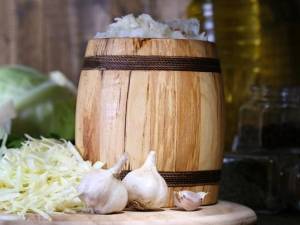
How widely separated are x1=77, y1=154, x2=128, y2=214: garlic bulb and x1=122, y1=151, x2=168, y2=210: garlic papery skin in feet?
0.09

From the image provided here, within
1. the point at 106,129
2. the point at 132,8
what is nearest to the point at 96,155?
the point at 106,129

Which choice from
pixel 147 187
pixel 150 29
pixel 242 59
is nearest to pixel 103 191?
pixel 147 187

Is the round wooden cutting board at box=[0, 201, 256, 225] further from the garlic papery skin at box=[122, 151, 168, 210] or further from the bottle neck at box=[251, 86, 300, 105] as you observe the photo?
the bottle neck at box=[251, 86, 300, 105]

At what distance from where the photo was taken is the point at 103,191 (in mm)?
1055

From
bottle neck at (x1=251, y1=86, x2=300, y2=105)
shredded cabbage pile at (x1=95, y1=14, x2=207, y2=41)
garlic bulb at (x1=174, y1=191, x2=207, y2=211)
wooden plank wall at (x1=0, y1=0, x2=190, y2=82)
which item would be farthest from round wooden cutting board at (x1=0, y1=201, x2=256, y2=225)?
wooden plank wall at (x1=0, y1=0, x2=190, y2=82)

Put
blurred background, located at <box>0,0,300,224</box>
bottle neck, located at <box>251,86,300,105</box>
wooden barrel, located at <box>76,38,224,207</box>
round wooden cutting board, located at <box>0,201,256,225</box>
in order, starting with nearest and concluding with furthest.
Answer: round wooden cutting board, located at <box>0,201,256,225</box>
wooden barrel, located at <box>76,38,224,207</box>
blurred background, located at <box>0,0,300,224</box>
bottle neck, located at <box>251,86,300,105</box>

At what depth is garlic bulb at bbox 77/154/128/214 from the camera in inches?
41.5

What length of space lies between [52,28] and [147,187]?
1256 mm

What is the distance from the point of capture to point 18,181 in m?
1.15

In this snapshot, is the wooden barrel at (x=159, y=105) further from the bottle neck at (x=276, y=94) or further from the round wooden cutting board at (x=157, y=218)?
the bottle neck at (x=276, y=94)

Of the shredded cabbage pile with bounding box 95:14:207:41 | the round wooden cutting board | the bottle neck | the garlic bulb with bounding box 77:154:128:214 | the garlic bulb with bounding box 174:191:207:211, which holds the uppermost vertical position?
the shredded cabbage pile with bounding box 95:14:207:41

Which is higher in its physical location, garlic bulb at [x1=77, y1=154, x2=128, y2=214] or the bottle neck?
the bottle neck

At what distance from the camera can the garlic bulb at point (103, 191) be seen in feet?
3.46

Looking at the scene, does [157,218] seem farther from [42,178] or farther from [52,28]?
[52,28]
